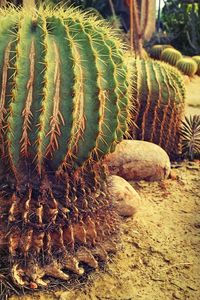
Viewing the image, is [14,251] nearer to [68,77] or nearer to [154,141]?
[68,77]

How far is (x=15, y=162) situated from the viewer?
220 cm

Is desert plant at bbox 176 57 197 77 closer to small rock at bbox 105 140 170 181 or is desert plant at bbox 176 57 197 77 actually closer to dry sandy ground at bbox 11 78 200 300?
small rock at bbox 105 140 170 181

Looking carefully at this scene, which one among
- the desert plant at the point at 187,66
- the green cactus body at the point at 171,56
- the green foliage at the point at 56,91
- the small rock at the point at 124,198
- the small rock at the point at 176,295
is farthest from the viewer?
the green cactus body at the point at 171,56

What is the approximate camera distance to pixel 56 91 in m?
2.12

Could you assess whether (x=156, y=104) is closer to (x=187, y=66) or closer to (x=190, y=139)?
(x=190, y=139)

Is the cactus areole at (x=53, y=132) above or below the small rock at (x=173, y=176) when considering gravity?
above

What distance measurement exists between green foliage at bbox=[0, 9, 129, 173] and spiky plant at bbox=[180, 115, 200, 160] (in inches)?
70.9

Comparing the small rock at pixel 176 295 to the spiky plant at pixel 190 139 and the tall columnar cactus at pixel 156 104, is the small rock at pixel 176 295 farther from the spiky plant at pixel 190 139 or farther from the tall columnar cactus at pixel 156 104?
the spiky plant at pixel 190 139

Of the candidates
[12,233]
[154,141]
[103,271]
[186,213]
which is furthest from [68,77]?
[154,141]

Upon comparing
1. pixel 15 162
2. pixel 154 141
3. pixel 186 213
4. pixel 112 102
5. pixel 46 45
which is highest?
pixel 46 45

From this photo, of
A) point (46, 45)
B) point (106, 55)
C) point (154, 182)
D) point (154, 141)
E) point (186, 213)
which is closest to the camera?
point (46, 45)

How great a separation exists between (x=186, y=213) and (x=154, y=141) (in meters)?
0.90

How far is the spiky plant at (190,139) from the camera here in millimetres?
4023

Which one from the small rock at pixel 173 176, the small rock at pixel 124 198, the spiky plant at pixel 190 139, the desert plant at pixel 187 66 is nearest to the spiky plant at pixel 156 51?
the desert plant at pixel 187 66
